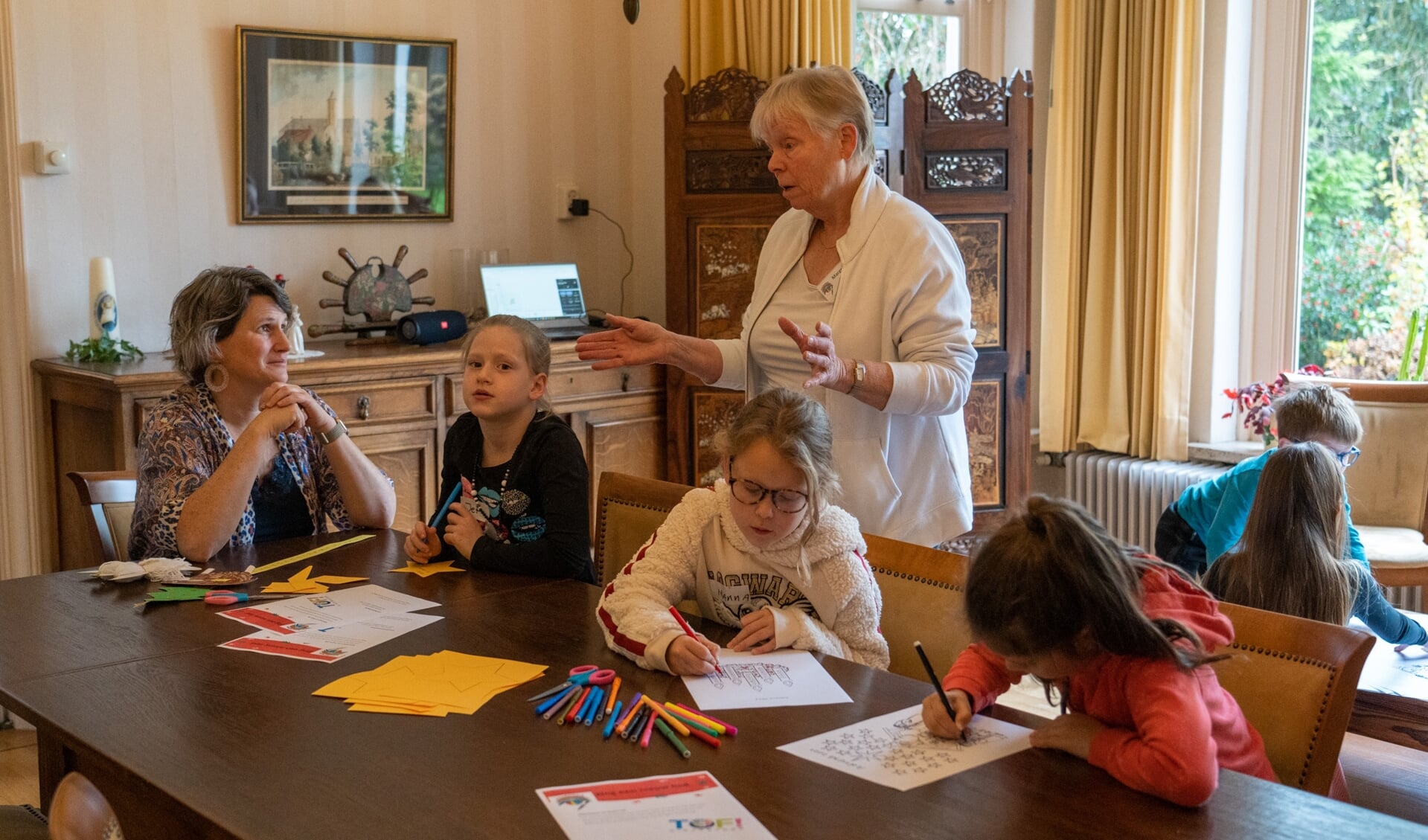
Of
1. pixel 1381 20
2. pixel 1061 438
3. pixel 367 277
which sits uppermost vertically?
pixel 1381 20

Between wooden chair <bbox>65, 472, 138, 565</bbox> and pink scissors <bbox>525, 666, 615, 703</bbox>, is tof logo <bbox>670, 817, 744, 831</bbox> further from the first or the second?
wooden chair <bbox>65, 472, 138, 565</bbox>

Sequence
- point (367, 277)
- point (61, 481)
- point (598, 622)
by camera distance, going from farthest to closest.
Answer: point (367, 277) < point (61, 481) < point (598, 622)

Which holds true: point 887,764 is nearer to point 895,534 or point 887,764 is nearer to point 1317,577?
point 895,534

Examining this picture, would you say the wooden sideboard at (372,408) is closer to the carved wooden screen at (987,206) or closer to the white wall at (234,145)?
the white wall at (234,145)

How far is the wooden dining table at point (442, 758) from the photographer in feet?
4.22

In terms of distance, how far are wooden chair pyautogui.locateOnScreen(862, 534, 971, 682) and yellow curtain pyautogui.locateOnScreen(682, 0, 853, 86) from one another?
273cm

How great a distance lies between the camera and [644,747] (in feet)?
4.90

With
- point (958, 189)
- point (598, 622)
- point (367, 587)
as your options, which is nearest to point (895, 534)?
point (598, 622)

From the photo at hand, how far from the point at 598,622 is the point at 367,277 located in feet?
8.67

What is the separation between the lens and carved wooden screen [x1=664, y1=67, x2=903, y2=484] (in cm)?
428

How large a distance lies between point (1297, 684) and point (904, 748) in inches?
19.1

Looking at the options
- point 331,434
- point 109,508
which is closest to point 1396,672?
point 331,434

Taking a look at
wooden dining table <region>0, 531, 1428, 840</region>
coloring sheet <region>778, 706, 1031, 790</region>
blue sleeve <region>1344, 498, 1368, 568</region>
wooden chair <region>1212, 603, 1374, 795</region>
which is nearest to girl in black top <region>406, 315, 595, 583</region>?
wooden dining table <region>0, 531, 1428, 840</region>

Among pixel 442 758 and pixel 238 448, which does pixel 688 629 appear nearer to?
pixel 442 758
